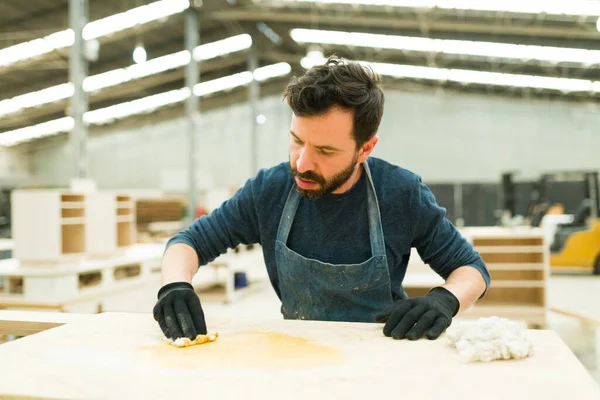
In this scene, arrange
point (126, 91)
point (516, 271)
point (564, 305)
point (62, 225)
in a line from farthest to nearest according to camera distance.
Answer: point (126, 91), point (564, 305), point (516, 271), point (62, 225)

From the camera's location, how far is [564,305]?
25.0 ft

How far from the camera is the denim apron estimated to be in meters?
2.10

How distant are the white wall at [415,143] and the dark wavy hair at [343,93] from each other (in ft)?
57.0

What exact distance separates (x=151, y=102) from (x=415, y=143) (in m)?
9.84

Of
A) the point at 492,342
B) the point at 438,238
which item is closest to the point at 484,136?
the point at 438,238

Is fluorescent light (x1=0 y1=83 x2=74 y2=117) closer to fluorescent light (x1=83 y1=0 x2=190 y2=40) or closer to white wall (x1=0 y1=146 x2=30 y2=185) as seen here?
fluorescent light (x1=83 y1=0 x2=190 y2=40)

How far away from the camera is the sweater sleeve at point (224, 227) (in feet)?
7.44

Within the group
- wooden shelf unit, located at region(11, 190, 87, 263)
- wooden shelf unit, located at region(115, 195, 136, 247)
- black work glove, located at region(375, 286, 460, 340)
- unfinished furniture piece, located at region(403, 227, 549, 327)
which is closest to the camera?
black work glove, located at region(375, 286, 460, 340)

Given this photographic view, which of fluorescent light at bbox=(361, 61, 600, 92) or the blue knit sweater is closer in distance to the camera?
the blue knit sweater

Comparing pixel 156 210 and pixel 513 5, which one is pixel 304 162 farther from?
pixel 156 210

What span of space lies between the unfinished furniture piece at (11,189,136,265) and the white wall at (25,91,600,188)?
40.5 feet

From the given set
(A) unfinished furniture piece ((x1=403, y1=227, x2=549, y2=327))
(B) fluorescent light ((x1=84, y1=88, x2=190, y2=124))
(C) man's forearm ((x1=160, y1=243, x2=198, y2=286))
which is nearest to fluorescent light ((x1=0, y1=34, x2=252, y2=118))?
(B) fluorescent light ((x1=84, y1=88, x2=190, y2=124))

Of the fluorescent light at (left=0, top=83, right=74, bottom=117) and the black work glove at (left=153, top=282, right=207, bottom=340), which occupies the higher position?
the fluorescent light at (left=0, top=83, right=74, bottom=117)

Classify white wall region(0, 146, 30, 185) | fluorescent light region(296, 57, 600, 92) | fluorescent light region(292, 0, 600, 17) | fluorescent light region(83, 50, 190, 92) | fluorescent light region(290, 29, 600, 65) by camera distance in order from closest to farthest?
fluorescent light region(292, 0, 600, 17), fluorescent light region(290, 29, 600, 65), fluorescent light region(83, 50, 190, 92), fluorescent light region(296, 57, 600, 92), white wall region(0, 146, 30, 185)
